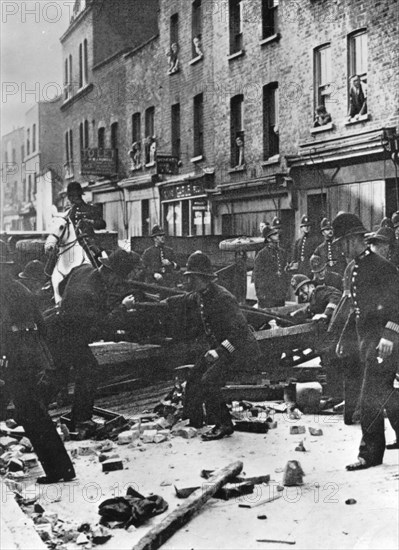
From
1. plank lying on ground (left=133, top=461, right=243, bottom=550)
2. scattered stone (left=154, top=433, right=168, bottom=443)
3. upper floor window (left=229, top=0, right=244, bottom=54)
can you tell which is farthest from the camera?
upper floor window (left=229, top=0, right=244, bottom=54)

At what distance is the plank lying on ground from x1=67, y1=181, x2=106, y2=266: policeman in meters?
0.94

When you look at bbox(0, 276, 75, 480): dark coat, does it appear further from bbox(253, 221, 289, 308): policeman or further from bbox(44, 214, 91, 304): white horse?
bbox(253, 221, 289, 308): policeman

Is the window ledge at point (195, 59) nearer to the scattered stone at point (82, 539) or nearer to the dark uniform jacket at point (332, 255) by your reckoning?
the dark uniform jacket at point (332, 255)

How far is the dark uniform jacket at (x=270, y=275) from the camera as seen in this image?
296 cm

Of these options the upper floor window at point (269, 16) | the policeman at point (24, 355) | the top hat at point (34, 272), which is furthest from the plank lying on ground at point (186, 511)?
the upper floor window at point (269, 16)

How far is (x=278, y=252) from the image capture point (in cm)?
301

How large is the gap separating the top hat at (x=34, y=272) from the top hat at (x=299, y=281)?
37.3 inches

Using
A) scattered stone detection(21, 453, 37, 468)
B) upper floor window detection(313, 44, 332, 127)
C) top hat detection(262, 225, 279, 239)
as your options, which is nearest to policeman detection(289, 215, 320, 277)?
top hat detection(262, 225, 279, 239)

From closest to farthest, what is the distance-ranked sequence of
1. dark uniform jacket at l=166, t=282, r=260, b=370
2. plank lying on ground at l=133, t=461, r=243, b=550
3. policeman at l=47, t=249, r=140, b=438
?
policeman at l=47, t=249, r=140, b=438, plank lying on ground at l=133, t=461, r=243, b=550, dark uniform jacket at l=166, t=282, r=260, b=370

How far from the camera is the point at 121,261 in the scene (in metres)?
2.70

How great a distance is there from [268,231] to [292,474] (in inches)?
37.1

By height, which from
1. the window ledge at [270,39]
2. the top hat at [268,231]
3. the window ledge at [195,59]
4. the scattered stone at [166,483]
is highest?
the window ledge at [270,39]

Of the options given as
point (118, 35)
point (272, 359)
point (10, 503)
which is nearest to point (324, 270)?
point (272, 359)

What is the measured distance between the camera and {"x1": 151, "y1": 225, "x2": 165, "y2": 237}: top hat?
119 inches
